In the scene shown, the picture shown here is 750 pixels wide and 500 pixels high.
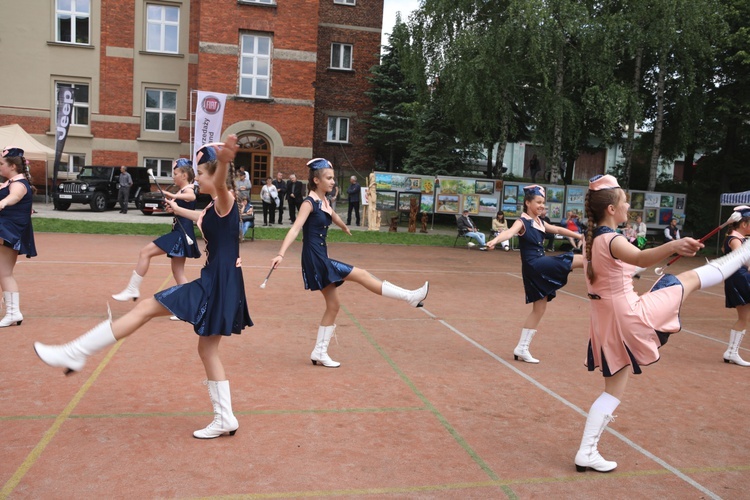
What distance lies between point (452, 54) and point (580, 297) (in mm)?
15439

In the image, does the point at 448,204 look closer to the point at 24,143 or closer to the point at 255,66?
the point at 255,66

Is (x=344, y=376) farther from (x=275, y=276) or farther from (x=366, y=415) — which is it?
(x=275, y=276)

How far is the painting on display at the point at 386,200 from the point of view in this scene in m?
25.3

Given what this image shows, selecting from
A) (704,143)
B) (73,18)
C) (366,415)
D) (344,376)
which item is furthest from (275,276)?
(73,18)

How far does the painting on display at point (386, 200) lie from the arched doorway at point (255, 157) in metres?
9.38

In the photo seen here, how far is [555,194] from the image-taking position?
25562 mm

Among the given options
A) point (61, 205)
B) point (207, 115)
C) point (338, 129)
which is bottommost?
point (61, 205)

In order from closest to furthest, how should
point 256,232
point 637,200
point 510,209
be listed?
point 256,232
point 510,209
point 637,200

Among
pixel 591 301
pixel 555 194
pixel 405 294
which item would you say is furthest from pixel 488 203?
pixel 591 301

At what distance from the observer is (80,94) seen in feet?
108

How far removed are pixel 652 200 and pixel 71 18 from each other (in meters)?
28.8

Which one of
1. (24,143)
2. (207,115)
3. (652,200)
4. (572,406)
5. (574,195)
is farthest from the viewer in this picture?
(24,143)

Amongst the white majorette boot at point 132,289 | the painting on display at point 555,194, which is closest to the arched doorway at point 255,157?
the painting on display at point 555,194

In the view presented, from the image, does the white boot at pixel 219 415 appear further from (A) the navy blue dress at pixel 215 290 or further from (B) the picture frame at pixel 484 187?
(B) the picture frame at pixel 484 187
